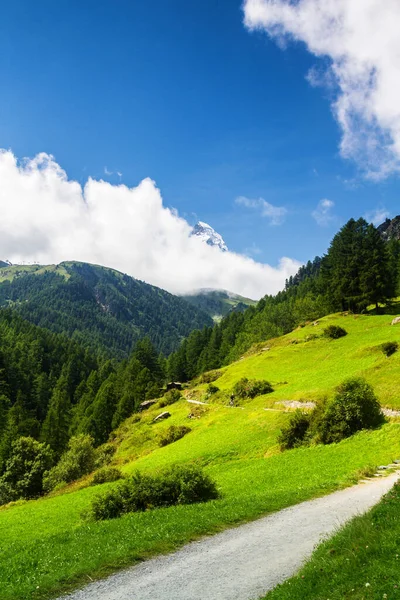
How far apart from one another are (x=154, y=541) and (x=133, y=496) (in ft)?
25.6

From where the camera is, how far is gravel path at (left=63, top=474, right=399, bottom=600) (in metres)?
11.3

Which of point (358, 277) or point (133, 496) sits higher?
point (358, 277)

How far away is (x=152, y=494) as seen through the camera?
901 inches

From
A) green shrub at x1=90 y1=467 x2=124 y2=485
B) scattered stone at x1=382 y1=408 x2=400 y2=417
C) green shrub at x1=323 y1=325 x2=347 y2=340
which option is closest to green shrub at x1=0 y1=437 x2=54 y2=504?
green shrub at x1=90 y1=467 x2=124 y2=485

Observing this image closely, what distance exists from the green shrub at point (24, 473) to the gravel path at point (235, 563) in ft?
188

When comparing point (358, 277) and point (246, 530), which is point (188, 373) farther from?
point (246, 530)

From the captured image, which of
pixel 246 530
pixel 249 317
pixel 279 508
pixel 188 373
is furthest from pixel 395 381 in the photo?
pixel 249 317

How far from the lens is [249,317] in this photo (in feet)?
592

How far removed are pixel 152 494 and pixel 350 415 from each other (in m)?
18.3

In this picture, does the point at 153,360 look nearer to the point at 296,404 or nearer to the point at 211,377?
the point at 211,377

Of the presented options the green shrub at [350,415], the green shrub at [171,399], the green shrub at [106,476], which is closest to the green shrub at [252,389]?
the green shrub at [350,415]

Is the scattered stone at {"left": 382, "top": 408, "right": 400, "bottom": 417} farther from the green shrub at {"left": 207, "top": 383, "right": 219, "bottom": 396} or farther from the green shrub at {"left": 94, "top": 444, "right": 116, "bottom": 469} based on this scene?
the green shrub at {"left": 94, "top": 444, "right": 116, "bottom": 469}

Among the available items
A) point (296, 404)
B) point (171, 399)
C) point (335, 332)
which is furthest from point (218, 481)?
point (171, 399)

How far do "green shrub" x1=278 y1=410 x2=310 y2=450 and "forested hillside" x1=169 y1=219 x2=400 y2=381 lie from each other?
58.5 meters
